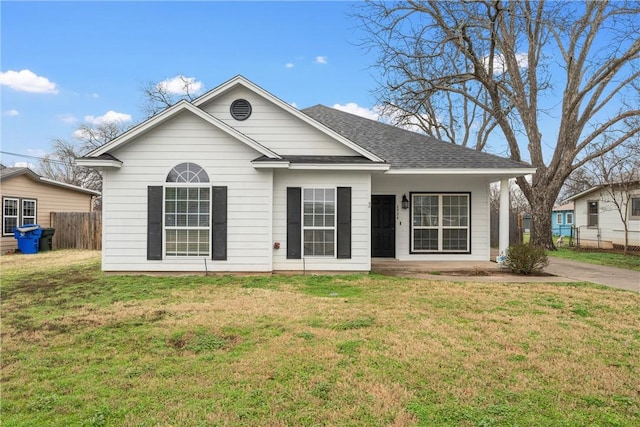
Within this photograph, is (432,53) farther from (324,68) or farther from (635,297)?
(635,297)

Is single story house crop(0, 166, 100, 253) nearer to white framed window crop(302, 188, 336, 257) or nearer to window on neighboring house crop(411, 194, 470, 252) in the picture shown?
white framed window crop(302, 188, 336, 257)

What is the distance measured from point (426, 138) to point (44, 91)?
28.2 metres

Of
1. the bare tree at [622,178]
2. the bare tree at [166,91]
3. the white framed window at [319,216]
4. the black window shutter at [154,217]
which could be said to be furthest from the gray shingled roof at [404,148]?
the bare tree at [166,91]

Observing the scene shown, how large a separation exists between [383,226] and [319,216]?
3.09 metres

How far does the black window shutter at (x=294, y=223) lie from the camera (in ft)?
30.6

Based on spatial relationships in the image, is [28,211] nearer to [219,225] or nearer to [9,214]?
[9,214]

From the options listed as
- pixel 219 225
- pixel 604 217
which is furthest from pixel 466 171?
pixel 604 217

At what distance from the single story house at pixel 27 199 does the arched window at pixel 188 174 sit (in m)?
10.4

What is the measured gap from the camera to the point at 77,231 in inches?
673

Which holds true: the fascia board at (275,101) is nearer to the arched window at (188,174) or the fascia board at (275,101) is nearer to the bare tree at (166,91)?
the arched window at (188,174)

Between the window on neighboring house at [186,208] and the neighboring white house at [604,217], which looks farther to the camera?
the neighboring white house at [604,217]

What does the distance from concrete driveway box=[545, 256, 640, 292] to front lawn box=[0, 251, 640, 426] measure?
162 cm

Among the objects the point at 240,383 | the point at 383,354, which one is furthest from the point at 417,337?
the point at 240,383

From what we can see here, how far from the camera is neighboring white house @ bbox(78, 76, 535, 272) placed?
8867mm
